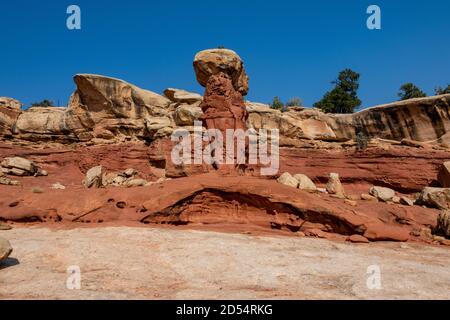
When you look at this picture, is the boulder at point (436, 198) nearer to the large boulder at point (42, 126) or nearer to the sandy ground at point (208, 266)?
the sandy ground at point (208, 266)

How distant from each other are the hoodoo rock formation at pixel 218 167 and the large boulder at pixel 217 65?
0.07 meters

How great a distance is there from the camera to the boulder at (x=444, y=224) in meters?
10.2

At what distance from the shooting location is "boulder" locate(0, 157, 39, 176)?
22055 mm

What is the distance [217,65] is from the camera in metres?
20.3

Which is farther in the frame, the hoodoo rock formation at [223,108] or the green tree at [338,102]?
the green tree at [338,102]

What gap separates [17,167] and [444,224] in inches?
910

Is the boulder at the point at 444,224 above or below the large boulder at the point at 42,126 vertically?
below

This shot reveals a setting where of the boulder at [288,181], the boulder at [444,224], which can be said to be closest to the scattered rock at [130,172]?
the boulder at [288,181]

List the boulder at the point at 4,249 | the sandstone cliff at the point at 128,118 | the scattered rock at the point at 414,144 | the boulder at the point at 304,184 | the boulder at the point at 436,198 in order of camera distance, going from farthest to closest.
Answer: the sandstone cliff at the point at 128,118
the scattered rock at the point at 414,144
the boulder at the point at 304,184
the boulder at the point at 436,198
the boulder at the point at 4,249

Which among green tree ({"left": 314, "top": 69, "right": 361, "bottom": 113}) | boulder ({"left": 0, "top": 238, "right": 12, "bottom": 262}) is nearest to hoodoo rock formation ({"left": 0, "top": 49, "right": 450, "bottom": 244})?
boulder ({"left": 0, "top": 238, "right": 12, "bottom": 262})

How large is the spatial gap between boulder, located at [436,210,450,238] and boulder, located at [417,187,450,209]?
3.71 metres

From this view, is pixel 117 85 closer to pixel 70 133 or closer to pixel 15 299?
pixel 70 133

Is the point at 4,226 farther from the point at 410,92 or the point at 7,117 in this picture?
the point at 410,92
